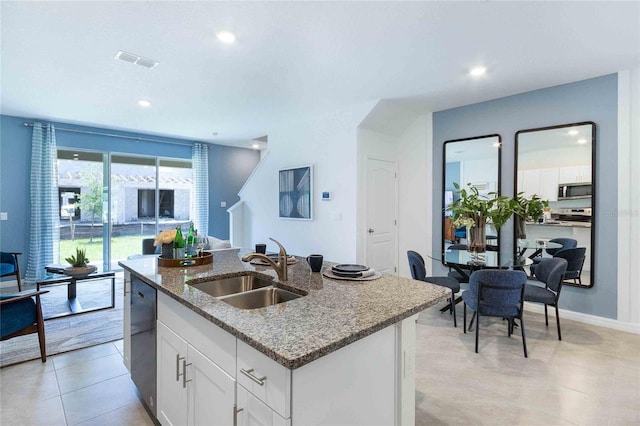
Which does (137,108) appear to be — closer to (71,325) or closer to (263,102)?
(263,102)

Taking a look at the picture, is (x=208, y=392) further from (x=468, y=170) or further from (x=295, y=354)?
(x=468, y=170)

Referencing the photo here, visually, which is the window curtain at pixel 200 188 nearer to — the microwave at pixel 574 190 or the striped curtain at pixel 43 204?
the striped curtain at pixel 43 204

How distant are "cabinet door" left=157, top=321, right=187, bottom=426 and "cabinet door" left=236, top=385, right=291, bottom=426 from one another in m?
0.49

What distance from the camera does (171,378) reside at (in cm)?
162

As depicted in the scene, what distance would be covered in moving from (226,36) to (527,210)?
11.9 feet

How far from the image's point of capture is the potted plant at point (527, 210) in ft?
12.0

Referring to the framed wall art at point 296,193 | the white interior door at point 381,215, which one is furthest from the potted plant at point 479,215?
the framed wall art at point 296,193

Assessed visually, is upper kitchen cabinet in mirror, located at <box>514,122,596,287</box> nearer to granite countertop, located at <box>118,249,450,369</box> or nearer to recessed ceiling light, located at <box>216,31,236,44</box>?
granite countertop, located at <box>118,249,450,369</box>

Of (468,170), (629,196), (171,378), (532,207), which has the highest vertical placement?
(468,170)

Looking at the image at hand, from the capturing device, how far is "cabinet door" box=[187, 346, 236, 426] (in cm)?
121

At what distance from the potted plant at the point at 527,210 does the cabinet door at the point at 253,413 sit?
134 inches

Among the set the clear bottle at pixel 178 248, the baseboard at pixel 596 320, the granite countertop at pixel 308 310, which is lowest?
the baseboard at pixel 596 320

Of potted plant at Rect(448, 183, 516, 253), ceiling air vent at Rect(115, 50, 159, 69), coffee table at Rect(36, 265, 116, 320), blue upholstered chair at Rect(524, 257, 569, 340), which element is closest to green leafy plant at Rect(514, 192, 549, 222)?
Result: potted plant at Rect(448, 183, 516, 253)

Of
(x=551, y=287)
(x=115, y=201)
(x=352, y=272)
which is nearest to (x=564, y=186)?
(x=551, y=287)
